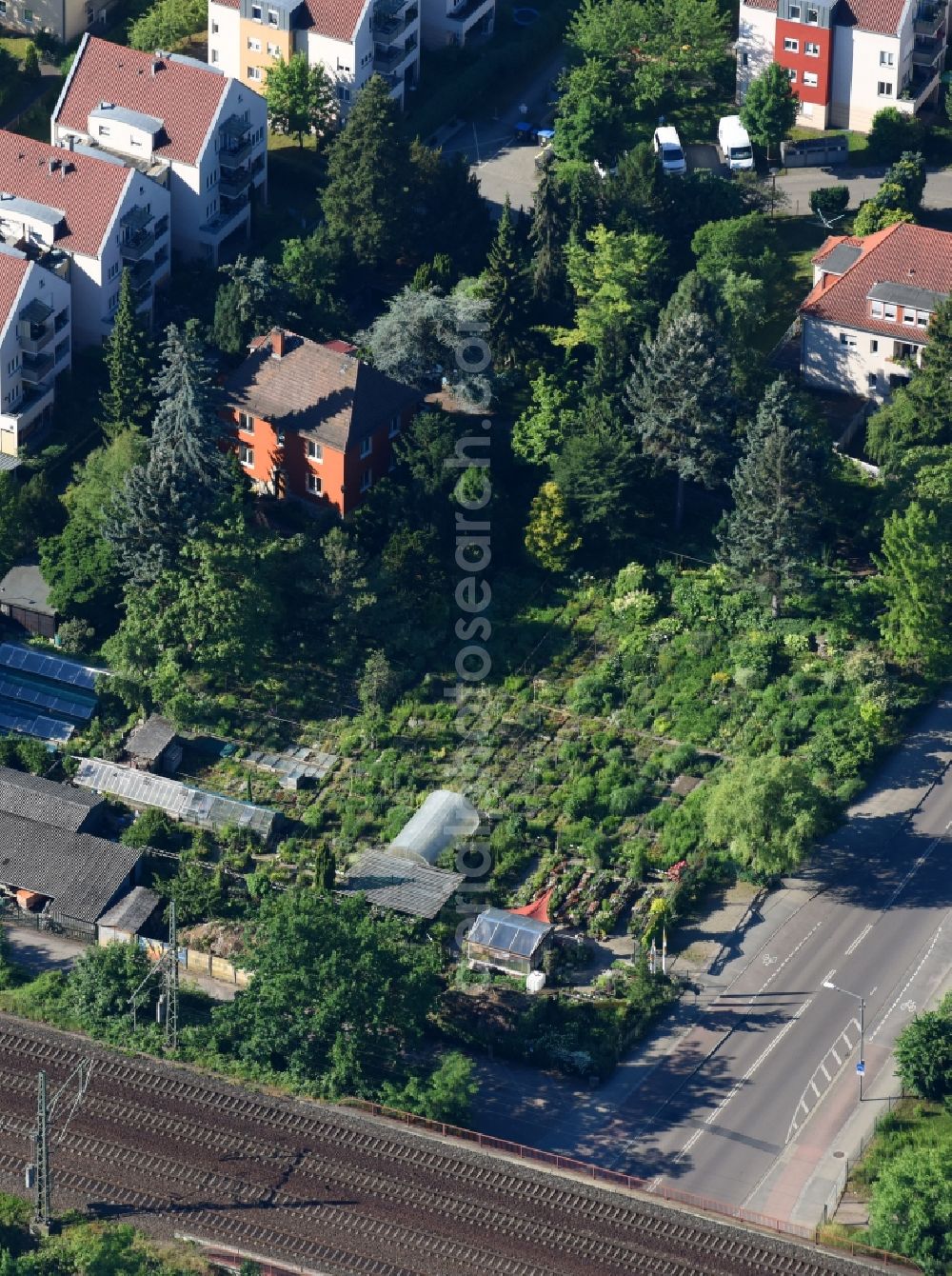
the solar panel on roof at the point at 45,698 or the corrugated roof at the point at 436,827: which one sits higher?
the solar panel on roof at the point at 45,698

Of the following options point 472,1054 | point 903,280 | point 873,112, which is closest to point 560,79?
point 873,112

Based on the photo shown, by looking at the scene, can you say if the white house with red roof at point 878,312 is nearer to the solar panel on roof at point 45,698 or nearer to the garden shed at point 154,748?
the garden shed at point 154,748

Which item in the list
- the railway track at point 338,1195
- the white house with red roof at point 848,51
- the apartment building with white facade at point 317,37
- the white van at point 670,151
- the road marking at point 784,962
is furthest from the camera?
the white house with red roof at point 848,51

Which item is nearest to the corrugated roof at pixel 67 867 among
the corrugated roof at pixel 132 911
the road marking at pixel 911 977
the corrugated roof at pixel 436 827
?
the corrugated roof at pixel 132 911

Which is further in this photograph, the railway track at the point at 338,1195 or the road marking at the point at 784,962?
the road marking at the point at 784,962

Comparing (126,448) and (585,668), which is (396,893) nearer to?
(585,668)

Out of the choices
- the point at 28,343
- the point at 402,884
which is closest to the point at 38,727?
the point at 402,884
